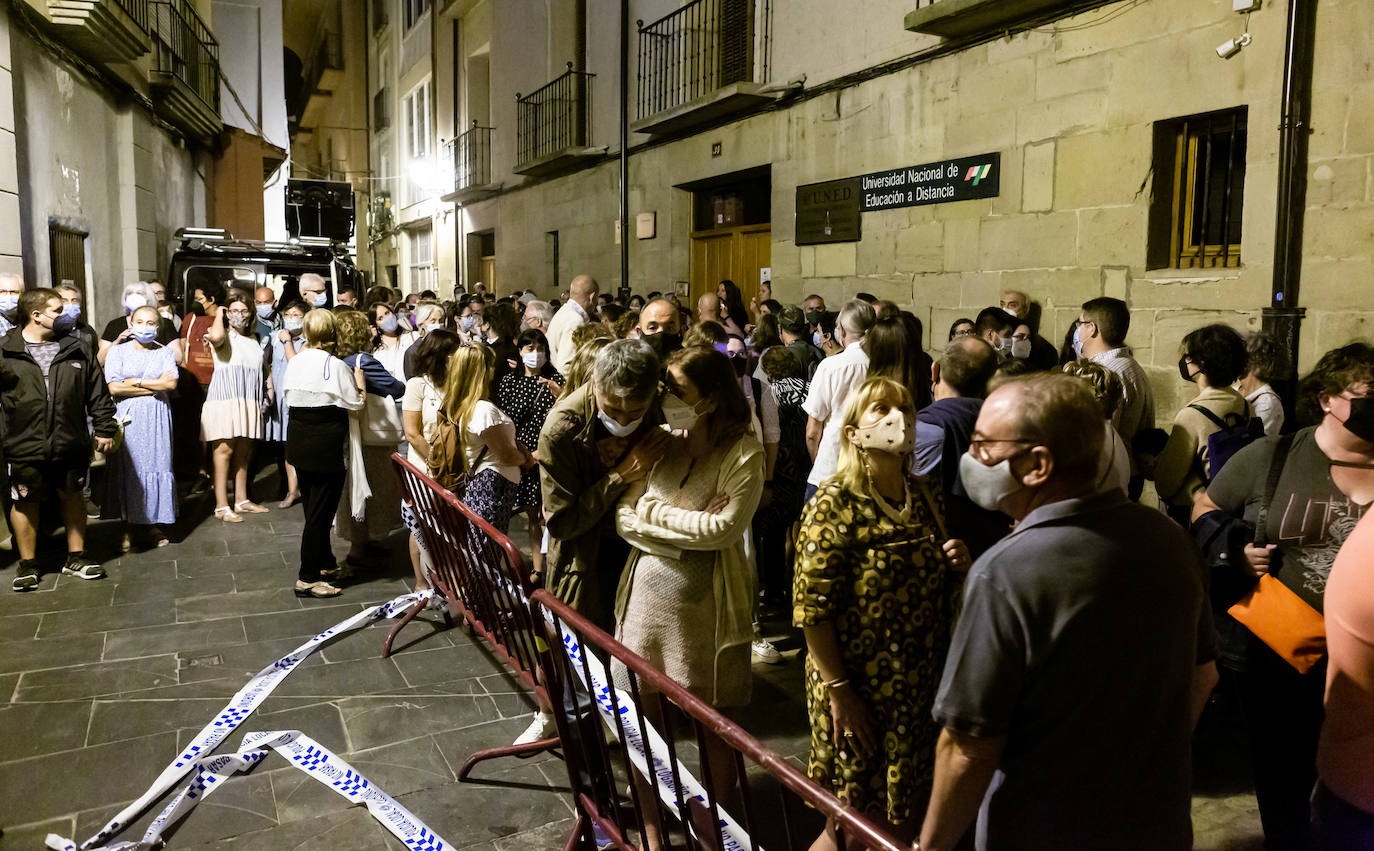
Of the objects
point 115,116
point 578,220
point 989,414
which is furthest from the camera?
point 578,220

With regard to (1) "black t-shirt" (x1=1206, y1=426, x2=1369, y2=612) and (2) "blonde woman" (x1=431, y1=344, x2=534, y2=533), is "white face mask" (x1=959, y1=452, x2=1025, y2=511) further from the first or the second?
(2) "blonde woman" (x1=431, y1=344, x2=534, y2=533)

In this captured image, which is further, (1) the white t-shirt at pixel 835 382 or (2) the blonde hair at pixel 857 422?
(1) the white t-shirt at pixel 835 382

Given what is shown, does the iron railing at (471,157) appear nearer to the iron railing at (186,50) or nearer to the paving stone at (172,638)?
the iron railing at (186,50)

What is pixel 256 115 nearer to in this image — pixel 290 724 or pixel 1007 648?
pixel 290 724

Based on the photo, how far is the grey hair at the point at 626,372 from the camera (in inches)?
118

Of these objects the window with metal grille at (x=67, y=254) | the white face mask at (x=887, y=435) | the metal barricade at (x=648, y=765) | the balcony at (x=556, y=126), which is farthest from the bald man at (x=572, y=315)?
the balcony at (x=556, y=126)

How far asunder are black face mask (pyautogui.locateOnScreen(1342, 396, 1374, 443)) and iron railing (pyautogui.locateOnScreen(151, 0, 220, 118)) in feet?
49.7

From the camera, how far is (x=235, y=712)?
13.5 ft

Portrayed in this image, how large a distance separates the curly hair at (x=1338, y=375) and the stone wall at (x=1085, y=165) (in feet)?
11.4

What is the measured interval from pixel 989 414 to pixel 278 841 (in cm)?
271

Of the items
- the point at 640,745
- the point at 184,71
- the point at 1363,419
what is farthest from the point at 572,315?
the point at 184,71

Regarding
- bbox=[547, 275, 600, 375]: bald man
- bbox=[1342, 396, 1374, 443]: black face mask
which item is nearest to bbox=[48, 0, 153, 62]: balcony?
bbox=[547, 275, 600, 375]: bald man

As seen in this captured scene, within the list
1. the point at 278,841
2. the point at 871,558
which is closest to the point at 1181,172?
the point at 871,558

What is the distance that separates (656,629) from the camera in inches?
117
